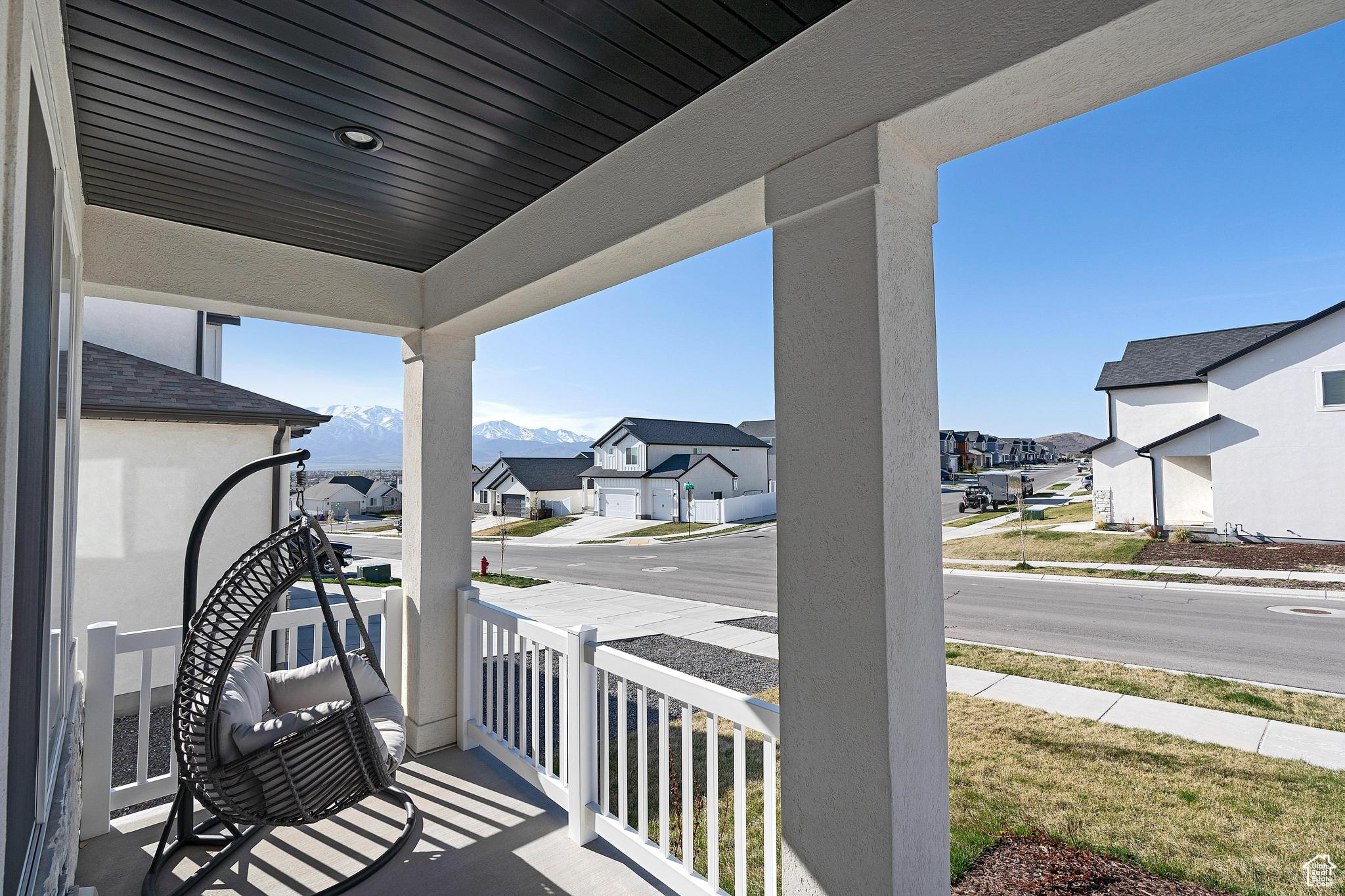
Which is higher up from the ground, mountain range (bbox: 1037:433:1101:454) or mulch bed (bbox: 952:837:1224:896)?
mountain range (bbox: 1037:433:1101:454)

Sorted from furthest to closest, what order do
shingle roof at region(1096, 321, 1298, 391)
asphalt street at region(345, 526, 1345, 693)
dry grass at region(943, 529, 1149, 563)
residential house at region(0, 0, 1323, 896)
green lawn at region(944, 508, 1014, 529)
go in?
green lawn at region(944, 508, 1014, 529), shingle roof at region(1096, 321, 1298, 391), dry grass at region(943, 529, 1149, 563), asphalt street at region(345, 526, 1345, 693), residential house at region(0, 0, 1323, 896)

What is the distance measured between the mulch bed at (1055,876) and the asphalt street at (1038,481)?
17.1 metres

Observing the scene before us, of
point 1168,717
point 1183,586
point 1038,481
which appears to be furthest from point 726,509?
point 1168,717

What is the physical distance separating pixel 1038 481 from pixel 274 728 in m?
29.2

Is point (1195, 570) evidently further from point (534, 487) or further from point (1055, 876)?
point (534, 487)

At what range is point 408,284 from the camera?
141 inches

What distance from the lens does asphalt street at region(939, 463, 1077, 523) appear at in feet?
71.5

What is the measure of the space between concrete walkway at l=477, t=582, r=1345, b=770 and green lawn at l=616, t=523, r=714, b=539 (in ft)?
40.0

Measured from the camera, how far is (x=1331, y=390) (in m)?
10.8

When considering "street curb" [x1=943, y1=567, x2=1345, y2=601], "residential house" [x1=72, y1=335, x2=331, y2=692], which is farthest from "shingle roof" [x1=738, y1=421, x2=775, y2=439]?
"residential house" [x1=72, y1=335, x2=331, y2=692]

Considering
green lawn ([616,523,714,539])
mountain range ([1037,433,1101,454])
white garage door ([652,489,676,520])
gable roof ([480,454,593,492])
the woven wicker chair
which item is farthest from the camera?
gable roof ([480,454,593,492])

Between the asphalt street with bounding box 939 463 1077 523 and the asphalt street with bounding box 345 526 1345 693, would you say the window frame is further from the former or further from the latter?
the asphalt street with bounding box 939 463 1077 523

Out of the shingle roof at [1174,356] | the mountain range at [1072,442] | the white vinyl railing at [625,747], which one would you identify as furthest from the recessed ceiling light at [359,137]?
the shingle roof at [1174,356]

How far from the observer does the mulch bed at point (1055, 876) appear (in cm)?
258
